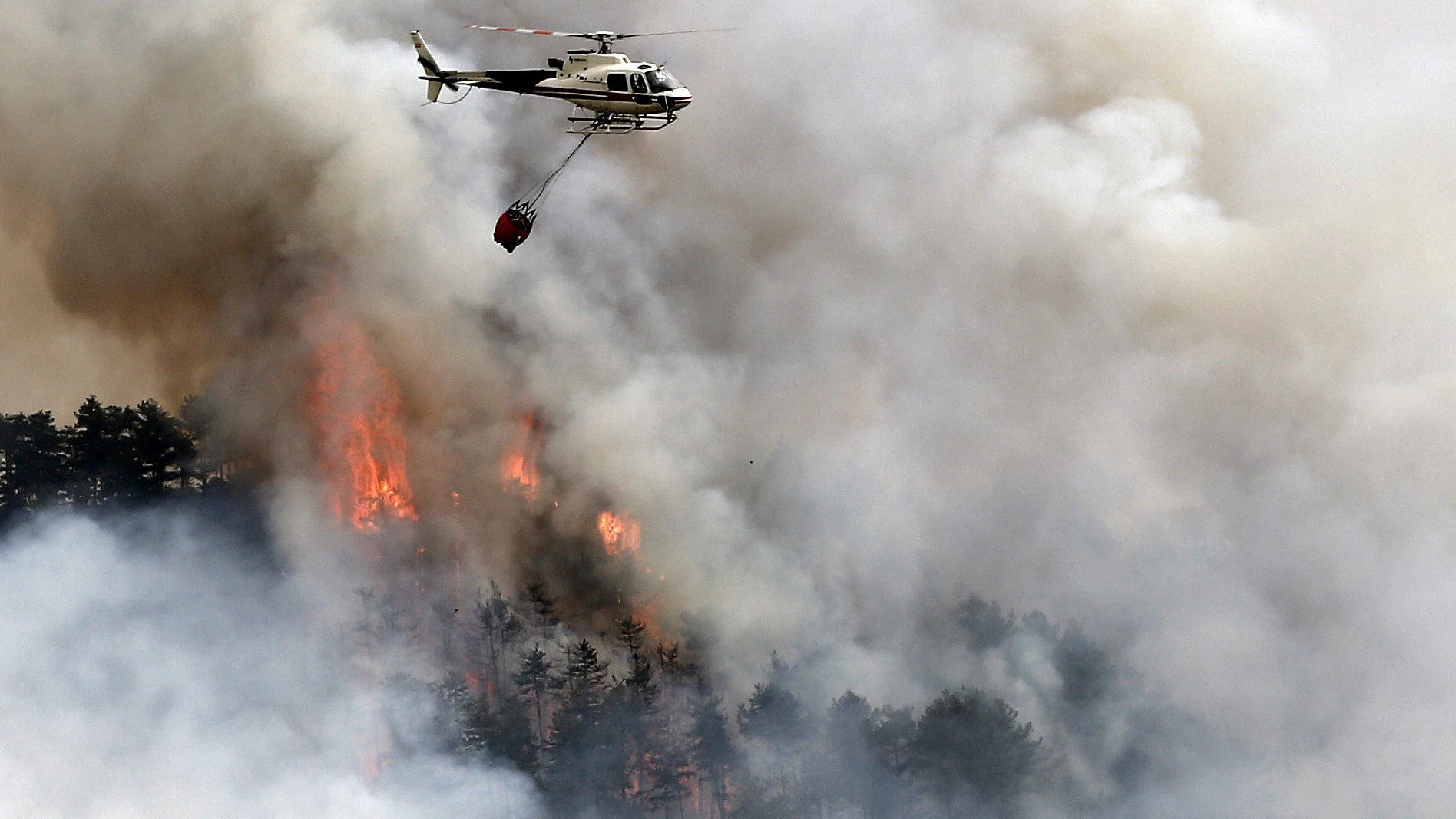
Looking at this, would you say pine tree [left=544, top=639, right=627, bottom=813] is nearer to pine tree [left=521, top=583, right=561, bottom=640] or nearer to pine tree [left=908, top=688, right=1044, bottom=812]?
pine tree [left=521, top=583, right=561, bottom=640]

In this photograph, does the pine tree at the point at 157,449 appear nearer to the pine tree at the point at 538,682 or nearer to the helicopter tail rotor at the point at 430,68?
the pine tree at the point at 538,682

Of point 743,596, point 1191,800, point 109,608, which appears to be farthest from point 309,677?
point 1191,800

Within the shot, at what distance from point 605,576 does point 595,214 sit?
11.8m

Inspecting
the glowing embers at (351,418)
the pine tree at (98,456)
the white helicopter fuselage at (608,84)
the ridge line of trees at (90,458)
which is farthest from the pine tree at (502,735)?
the white helicopter fuselage at (608,84)

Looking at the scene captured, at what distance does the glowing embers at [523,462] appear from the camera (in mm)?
48594

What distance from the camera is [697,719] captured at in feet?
141

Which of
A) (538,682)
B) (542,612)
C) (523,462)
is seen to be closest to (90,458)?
(523,462)

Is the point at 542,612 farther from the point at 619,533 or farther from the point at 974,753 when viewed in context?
the point at 974,753

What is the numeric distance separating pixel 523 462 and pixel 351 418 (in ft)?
19.1

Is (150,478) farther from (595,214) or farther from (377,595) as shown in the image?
(595,214)

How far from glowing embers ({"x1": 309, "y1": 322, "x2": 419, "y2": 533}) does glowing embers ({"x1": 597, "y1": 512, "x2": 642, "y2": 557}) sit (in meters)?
7.43

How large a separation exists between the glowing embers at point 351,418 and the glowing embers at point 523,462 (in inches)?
162

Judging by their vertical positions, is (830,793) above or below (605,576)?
below

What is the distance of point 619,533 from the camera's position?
47375mm
